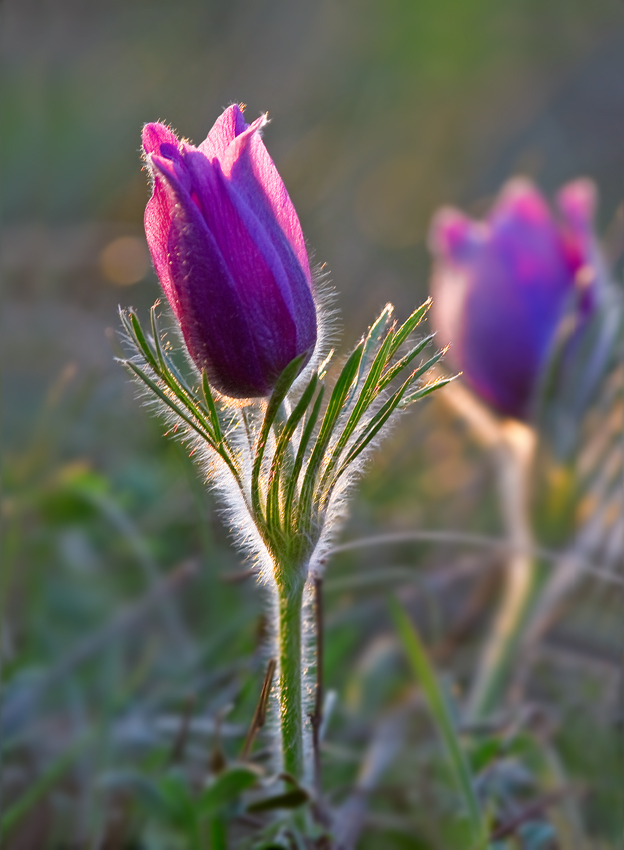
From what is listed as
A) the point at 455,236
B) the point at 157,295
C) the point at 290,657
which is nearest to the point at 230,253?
the point at 290,657

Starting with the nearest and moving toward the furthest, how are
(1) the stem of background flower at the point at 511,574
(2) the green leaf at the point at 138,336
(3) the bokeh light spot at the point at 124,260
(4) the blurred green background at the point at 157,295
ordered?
(2) the green leaf at the point at 138,336 → (4) the blurred green background at the point at 157,295 → (1) the stem of background flower at the point at 511,574 → (3) the bokeh light spot at the point at 124,260

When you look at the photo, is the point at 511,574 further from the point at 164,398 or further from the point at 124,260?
the point at 124,260

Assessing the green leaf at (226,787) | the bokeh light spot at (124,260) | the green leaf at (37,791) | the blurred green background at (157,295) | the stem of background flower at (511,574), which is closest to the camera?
the green leaf at (226,787)

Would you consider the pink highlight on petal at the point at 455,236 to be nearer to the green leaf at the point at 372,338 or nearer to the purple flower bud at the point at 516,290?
the purple flower bud at the point at 516,290

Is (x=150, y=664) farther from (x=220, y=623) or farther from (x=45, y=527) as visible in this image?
(x=45, y=527)

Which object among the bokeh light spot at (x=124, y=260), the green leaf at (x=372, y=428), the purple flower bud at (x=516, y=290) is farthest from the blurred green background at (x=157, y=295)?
the green leaf at (x=372, y=428)

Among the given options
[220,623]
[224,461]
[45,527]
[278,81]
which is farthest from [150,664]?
[278,81]
